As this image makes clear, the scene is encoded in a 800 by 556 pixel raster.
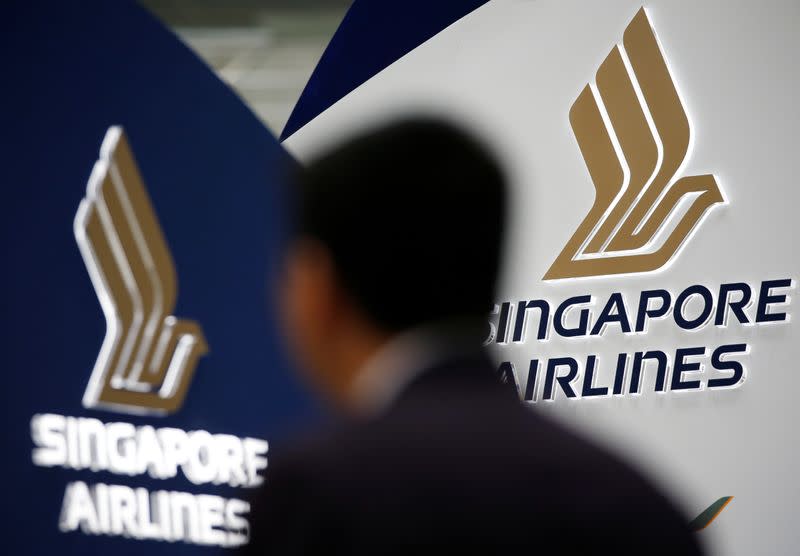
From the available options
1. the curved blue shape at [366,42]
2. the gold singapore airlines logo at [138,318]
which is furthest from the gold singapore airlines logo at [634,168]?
the gold singapore airlines logo at [138,318]

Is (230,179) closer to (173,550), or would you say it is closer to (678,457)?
(173,550)

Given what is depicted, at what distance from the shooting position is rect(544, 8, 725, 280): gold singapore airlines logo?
2.12 m

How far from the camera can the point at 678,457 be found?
210cm

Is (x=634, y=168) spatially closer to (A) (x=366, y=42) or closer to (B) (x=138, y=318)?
(A) (x=366, y=42)

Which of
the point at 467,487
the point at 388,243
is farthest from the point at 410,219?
the point at 467,487

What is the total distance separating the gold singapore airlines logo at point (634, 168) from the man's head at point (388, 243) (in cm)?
115

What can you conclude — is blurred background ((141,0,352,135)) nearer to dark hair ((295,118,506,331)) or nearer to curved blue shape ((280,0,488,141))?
curved blue shape ((280,0,488,141))

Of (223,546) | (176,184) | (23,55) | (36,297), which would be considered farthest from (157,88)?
(223,546)

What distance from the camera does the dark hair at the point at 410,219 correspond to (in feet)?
2.99

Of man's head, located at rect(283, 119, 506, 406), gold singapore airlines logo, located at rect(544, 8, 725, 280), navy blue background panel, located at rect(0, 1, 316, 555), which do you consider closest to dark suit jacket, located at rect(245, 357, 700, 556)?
man's head, located at rect(283, 119, 506, 406)

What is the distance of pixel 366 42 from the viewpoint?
223 cm

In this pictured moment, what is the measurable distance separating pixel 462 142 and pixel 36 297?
177 centimetres

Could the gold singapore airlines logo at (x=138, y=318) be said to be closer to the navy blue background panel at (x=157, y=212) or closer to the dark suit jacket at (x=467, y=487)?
the navy blue background panel at (x=157, y=212)

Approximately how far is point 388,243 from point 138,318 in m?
1.58
